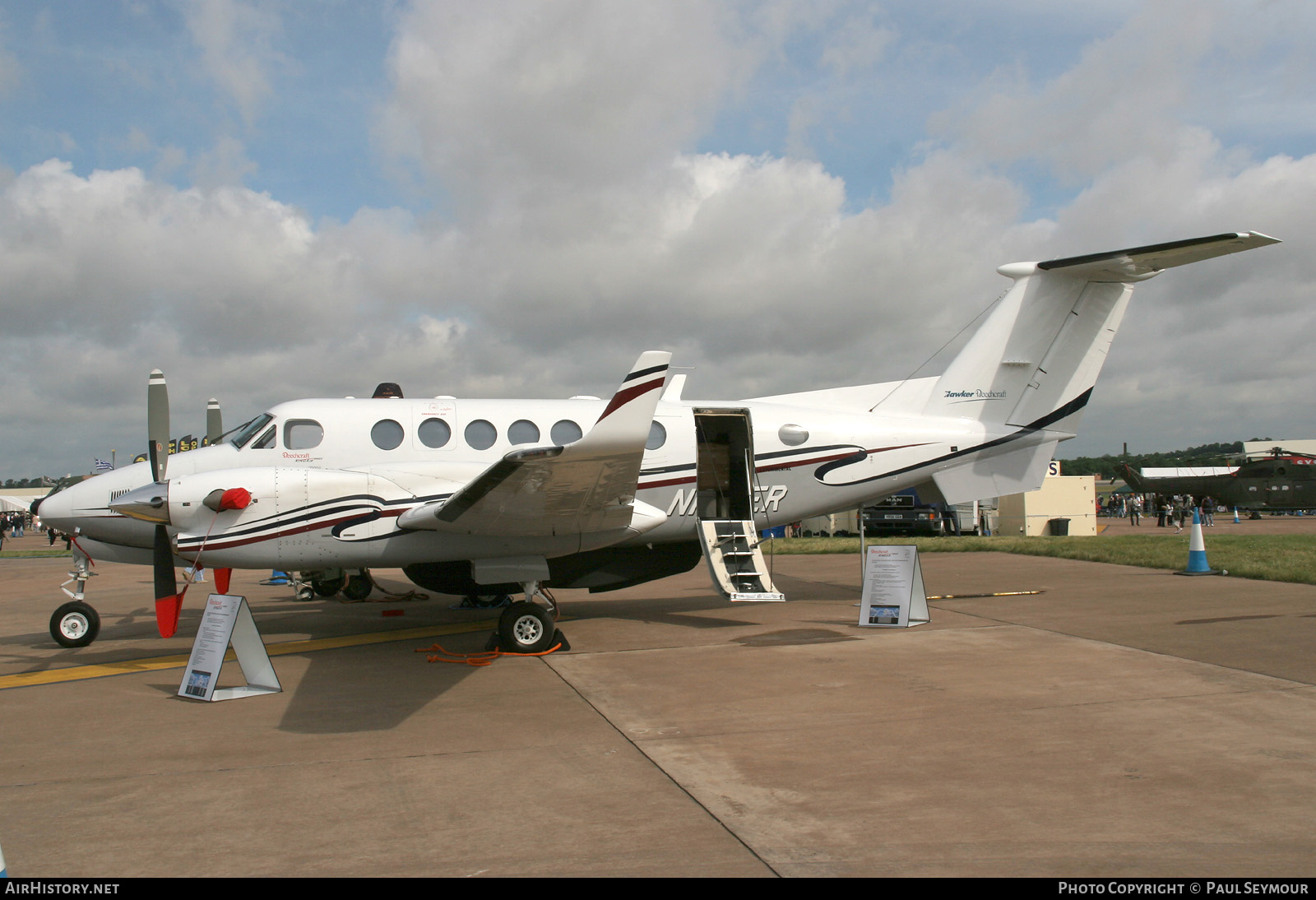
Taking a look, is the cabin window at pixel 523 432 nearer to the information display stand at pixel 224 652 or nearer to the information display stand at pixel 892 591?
the information display stand at pixel 224 652

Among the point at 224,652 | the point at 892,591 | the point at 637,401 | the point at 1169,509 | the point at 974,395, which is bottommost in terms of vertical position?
the point at 1169,509

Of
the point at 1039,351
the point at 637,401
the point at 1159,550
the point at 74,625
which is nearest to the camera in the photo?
the point at 637,401

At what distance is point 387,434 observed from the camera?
9.39 metres

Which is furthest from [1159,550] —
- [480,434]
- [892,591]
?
[480,434]

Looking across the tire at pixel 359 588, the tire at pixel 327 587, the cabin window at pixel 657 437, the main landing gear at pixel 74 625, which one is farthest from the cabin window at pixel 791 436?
the main landing gear at pixel 74 625

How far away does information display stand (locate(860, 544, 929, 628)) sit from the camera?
9.34 metres

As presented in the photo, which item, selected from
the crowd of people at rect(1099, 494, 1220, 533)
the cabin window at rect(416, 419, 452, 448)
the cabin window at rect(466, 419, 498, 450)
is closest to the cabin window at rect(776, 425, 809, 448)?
the cabin window at rect(466, 419, 498, 450)

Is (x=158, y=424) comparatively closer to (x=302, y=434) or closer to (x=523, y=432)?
(x=302, y=434)

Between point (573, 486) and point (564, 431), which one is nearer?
point (573, 486)

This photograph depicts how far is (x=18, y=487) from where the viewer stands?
119 m

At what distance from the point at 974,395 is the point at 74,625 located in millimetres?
11430

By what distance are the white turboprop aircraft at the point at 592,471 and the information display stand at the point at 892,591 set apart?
134 centimetres
